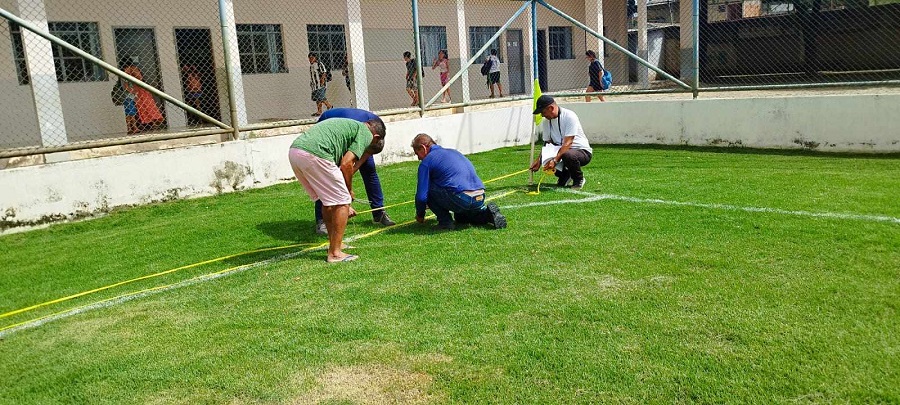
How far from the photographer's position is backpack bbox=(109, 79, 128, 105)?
45.6ft

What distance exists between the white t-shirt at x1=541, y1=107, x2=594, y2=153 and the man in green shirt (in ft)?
10.9

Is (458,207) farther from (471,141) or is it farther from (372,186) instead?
(471,141)

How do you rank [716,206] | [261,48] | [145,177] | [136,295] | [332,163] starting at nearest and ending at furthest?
[136,295], [332,163], [716,206], [145,177], [261,48]

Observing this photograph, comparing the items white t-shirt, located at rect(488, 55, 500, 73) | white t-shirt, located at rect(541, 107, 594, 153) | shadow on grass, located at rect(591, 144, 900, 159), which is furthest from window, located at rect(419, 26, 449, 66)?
white t-shirt, located at rect(541, 107, 594, 153)

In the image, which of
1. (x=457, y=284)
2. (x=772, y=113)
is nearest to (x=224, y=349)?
(x=457, y=284)

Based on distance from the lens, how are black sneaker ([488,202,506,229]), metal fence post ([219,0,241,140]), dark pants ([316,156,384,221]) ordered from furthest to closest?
metal fence post ([219,0,241,140]) < dark pants ([316,156,384,221]) < black sneaker ([488,202,506,229])

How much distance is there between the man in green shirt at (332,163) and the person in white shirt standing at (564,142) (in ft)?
9.82

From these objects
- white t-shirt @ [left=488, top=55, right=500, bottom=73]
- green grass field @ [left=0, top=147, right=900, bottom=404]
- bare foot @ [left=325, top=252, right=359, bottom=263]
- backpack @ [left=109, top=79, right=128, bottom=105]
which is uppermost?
white t-shirt @ [left=488, top=55, right=500, bottom=73]

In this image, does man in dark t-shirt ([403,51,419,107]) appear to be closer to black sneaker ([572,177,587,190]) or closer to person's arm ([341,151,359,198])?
black sneaker ([572,177,587,190])

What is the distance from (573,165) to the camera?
8500 millimetres

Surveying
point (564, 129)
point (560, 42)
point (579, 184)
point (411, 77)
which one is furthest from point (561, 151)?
point (560, 42)

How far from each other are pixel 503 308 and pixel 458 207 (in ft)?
Result: 7.23

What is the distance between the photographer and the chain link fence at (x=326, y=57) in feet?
42.0

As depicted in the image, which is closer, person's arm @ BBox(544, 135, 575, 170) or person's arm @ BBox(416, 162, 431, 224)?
person's arm @ BBox(416, 162, 431, 224)
